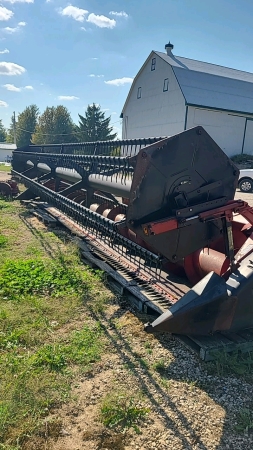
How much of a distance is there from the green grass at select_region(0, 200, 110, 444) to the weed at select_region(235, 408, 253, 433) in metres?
1.14

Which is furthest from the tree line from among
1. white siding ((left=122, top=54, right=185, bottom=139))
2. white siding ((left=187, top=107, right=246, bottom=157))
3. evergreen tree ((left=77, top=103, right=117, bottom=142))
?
white siding ((left=187, top=107, right=246, bottom=157))

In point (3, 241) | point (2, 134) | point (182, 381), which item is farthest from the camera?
point (2, 134)

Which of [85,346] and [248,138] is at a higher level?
[248,138]

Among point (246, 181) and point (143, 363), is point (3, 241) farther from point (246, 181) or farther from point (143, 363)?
point (246, 181)

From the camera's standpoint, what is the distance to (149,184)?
9.58ft

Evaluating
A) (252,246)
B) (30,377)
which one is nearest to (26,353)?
(30,377)

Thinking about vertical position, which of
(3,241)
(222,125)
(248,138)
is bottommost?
(3,241)

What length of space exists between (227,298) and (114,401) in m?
1.12

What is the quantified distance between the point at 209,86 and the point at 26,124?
5568 centimetres

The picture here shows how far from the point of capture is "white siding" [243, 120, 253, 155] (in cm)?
2504

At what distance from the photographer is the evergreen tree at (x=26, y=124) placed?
72.0m

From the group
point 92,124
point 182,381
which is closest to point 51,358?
point 182,381

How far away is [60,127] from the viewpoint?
204 feet

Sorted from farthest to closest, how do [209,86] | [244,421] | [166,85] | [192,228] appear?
[166,85] → [209,86] → [192,228] → [244,421]
